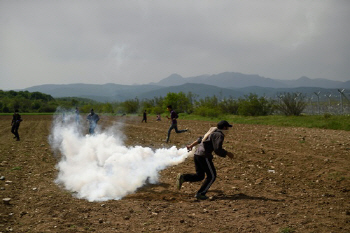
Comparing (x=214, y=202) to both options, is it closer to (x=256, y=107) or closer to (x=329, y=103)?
(x=329, y=103)

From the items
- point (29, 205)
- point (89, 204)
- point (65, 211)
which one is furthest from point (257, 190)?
point (29, 205)

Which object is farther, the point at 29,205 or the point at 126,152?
the point at 126,152

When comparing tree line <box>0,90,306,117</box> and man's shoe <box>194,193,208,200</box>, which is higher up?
tree line <box>0,90,306,117</box>

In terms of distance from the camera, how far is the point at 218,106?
4825 centimetres

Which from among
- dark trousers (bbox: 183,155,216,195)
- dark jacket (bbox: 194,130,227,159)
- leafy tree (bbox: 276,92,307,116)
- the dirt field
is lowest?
the dirt field

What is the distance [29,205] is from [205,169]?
14.6ft

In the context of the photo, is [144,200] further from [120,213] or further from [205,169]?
[205,169]

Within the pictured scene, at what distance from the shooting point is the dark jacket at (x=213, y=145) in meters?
6.99

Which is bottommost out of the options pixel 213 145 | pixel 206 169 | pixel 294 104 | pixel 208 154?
pixel 206 169

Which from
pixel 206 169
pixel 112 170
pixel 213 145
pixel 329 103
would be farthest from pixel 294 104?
pixel 213 145

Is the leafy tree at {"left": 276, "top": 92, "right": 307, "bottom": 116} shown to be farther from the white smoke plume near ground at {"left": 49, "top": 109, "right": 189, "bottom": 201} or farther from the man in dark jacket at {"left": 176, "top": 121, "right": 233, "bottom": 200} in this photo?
the man in dark jacket at {"left": 176, "top": 121, "right": 233, "bottom": 200}

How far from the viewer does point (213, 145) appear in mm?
7109

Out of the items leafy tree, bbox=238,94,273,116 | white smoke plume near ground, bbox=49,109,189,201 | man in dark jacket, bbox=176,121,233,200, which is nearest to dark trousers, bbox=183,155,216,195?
man in dark jacket, bbox=176,121,233,200

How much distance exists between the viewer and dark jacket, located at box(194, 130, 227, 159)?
6.99 meters
